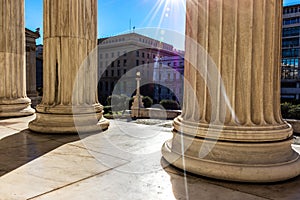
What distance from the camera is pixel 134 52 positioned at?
88562 mm

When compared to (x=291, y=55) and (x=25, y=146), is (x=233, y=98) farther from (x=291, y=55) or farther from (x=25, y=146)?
(x=291, y=55)

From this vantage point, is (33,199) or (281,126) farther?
(281,126)

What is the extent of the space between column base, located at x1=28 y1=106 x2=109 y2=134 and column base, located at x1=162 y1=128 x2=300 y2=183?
336 cm

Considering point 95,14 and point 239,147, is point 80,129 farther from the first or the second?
point 239,147

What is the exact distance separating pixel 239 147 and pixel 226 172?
1.30ft

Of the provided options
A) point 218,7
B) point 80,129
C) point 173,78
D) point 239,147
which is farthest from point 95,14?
point 173,78

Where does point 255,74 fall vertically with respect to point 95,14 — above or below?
below

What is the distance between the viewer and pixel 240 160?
11.6 ft

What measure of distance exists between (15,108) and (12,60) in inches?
67.3

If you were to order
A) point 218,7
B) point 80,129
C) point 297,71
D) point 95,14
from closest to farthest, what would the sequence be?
point 218,7 → point 80,129 → point 95,14 → point 297,71

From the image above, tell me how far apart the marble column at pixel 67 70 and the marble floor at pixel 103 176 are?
1.01 meters

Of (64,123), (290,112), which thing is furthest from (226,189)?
(290,112)

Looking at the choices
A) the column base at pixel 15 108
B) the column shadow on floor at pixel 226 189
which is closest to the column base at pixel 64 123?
the column base at pixel 15 108

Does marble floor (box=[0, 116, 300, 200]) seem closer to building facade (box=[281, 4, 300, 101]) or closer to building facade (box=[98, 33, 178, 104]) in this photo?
building facade (box=[281, 4, 300, 101])
